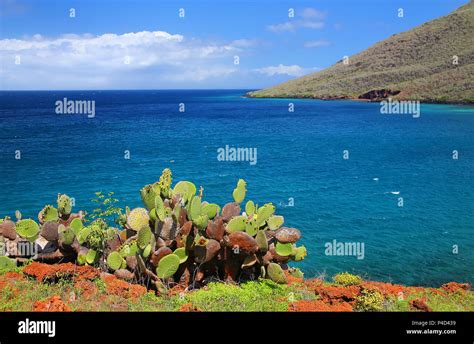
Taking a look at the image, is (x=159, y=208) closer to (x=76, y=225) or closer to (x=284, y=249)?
(x=76, y=225)

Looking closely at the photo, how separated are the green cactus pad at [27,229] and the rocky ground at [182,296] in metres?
0.86

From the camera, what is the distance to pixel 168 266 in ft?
32.7

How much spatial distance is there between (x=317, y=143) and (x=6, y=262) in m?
41.8

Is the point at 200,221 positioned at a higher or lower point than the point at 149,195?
lower

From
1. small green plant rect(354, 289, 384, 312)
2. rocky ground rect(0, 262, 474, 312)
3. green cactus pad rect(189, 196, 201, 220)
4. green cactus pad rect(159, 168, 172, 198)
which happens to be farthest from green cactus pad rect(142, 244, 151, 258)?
small green plant rect(354, 289, 384, 312)

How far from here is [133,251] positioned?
34.4ft

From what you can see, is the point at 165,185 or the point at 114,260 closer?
the point at 114,260

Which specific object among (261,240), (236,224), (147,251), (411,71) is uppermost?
(411,71)

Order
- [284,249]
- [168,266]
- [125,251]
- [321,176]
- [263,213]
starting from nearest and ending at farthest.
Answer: [168,266]
[125,251]
[263,213]
[284,249]
[321,176]

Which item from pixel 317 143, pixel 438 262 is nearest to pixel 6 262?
pixel 438 262

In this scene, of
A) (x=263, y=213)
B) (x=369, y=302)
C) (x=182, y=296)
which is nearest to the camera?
(x=369, y=302)

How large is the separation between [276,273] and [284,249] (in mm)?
670

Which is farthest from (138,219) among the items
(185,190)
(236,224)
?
(236,224)
